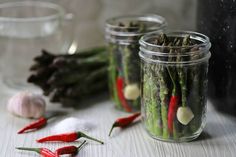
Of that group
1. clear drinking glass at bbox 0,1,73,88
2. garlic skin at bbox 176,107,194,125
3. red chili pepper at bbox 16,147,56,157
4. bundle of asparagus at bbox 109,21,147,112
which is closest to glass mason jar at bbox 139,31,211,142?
garlic skin at bbox 176,107,194,125

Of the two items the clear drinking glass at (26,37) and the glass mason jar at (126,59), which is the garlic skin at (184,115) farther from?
the clear drinking glass at (26,37)

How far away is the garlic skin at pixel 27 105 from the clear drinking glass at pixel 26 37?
22 centimetres

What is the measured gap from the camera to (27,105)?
108cm

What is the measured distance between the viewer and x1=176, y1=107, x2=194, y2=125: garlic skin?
926mm

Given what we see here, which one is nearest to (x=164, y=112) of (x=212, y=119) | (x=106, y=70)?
(x=212, y=119)

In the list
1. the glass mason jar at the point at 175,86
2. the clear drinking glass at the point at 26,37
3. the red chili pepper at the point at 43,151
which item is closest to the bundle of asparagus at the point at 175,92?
the glass mason jar at the point at 175,86

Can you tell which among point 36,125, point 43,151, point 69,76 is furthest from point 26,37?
point 43,151

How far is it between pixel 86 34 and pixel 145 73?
1.61 ft

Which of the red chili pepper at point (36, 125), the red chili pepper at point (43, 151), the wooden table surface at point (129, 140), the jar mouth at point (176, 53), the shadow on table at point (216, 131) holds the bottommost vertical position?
the shadow on table at point (216, 131)

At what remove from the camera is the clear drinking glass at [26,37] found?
128cm

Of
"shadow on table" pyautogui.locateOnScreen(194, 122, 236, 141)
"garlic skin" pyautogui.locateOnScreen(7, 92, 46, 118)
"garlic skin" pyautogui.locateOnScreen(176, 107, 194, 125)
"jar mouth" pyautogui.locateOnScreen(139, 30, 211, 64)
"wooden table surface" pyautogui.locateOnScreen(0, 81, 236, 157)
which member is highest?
"jar mouth" pyautogui.locateOnScreen(139, 30, 211, 64)

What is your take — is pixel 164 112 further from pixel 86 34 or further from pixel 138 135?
pixel 86 34

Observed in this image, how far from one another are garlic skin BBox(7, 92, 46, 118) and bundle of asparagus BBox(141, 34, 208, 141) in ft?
0.93

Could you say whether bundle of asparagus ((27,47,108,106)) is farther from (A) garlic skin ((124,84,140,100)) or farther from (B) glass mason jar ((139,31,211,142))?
(B) glass mason jar ((139,31,211,142))
